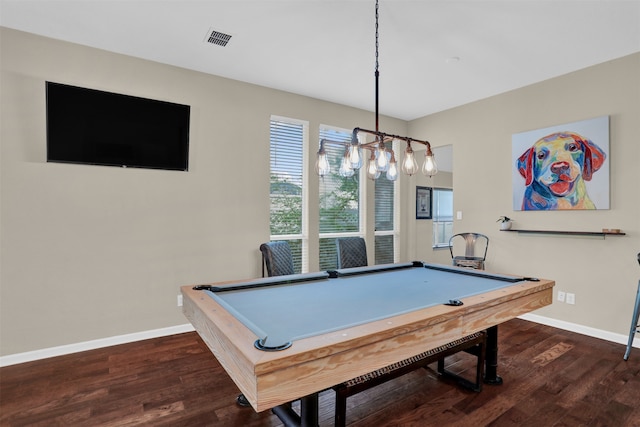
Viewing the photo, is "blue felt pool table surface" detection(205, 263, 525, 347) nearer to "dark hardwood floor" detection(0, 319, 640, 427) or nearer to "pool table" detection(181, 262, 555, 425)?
"pool table" detection(181, 262, 555, 425)

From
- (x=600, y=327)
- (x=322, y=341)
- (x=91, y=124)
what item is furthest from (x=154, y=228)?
(x=600, y=327)

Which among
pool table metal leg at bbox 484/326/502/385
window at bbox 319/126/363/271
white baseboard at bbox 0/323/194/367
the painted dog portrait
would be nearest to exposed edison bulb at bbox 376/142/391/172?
pool table metal leg at bbox 484/326/502/385

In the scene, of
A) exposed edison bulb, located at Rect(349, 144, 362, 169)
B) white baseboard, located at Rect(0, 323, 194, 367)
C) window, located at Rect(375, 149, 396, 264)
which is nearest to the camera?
exposed edison bulb, located at Rect(349, 144, 362, 169)

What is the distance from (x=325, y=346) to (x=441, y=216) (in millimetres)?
6183

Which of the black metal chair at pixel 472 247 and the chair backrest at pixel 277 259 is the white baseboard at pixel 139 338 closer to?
the black metal chair at pixel 472 247

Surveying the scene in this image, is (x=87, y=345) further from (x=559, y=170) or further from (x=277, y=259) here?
(x=559, y=170)

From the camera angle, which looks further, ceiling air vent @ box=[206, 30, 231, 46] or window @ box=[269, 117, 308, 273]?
window @ box=[269, 117, 308, 273]

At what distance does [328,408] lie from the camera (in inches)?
82.9

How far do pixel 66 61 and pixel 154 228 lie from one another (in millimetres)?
1672

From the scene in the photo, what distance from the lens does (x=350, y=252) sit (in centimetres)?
357

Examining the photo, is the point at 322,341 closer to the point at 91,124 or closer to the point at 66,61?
the point at 91,124

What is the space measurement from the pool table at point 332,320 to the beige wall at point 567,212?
1.67 metres

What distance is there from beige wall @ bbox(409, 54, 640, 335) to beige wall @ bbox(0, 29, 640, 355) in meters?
0.01

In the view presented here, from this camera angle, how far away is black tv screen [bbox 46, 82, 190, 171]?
285 centimetres
